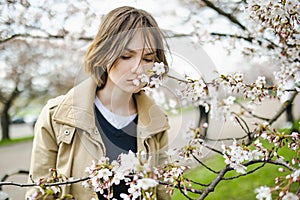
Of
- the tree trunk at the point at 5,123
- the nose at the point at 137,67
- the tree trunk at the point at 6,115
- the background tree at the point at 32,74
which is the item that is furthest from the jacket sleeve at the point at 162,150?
the tree trunk at the point at 5,123

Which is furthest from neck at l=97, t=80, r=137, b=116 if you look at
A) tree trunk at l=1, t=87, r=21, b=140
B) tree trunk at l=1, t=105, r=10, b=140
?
tree trunk at l=1, t=105, r=10, b=140

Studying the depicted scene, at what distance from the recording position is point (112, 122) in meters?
1.31

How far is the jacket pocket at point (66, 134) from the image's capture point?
121 cm

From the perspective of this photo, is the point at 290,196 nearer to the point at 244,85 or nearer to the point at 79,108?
the point at 244,85

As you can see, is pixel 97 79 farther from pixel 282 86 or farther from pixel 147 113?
pixel 282 86

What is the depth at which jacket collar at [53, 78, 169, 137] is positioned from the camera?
1214 millimetres

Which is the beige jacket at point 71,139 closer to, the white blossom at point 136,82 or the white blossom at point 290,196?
the white blossom at point 136,82

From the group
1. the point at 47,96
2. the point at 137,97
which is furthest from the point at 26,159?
the point at 137,97

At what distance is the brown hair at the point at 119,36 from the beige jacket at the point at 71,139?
0.12m

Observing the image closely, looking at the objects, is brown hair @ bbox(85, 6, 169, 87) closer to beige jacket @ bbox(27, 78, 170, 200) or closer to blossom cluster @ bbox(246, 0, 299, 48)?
beige jacket @ bbox(27, 78, 170, 200)

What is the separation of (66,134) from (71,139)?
0.02 m

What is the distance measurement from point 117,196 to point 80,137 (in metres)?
0.24

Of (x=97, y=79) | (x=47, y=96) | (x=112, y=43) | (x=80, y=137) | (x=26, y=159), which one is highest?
(x=112, y=43)

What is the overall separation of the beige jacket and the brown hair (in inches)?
4.8
